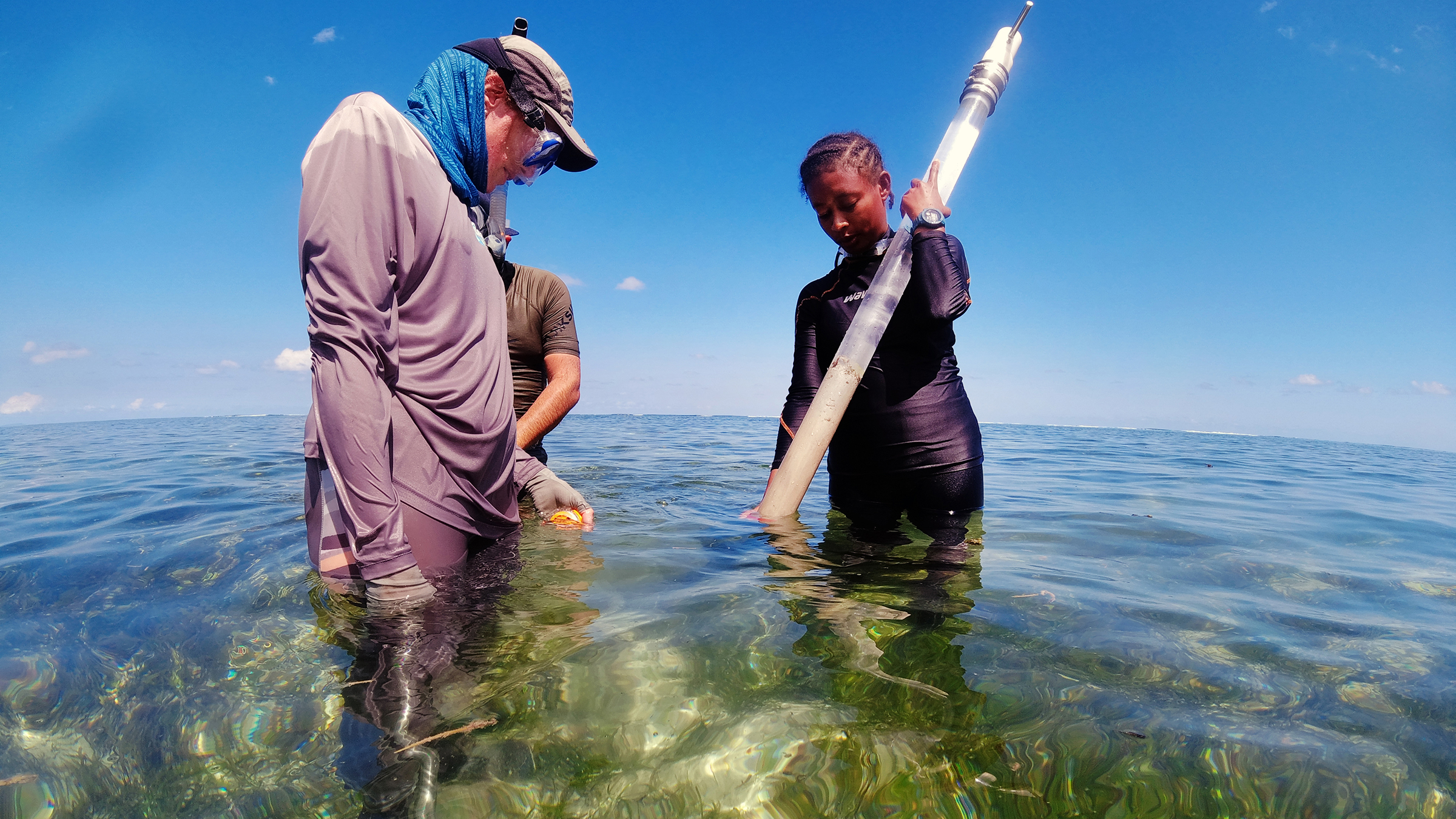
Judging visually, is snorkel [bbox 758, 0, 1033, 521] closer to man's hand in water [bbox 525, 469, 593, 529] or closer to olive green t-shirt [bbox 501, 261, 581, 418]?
man's hand in water [bbox 525, 469, 593, 529]

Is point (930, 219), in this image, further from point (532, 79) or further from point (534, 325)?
point (534, 325)

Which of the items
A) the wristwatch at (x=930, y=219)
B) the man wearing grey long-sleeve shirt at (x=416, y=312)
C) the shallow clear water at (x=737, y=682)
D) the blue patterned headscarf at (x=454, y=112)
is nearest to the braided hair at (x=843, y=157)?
the wristwatch at (x=930, y=219)

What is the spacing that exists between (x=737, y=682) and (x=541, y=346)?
294 cm

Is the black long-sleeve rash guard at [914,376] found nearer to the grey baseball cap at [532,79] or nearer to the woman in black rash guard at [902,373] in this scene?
the woman in black rash guard at [902,373]

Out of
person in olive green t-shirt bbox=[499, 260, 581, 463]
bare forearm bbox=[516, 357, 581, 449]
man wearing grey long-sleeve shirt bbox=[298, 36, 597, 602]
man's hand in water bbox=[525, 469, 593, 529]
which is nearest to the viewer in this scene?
man wearing grey long-sleeve shirt bbox=[298, 36, 597, 602]

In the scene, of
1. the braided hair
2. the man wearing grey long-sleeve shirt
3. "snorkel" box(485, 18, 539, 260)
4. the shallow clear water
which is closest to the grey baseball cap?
the man wearing grey long-sleeve shirt

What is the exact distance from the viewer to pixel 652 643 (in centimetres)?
188

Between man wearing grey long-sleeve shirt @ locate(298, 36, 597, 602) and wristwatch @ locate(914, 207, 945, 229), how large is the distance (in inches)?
52.6

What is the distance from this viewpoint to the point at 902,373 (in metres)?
2.72

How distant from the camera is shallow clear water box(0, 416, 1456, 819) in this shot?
1.32m

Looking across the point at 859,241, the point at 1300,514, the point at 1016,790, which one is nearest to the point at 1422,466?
the point at 1300,514

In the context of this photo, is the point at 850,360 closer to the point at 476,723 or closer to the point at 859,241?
the point at 859,241

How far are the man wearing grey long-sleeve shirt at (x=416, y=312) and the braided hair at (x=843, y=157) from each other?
1059 mm

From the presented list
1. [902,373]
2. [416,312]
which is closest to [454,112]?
[416,312]
